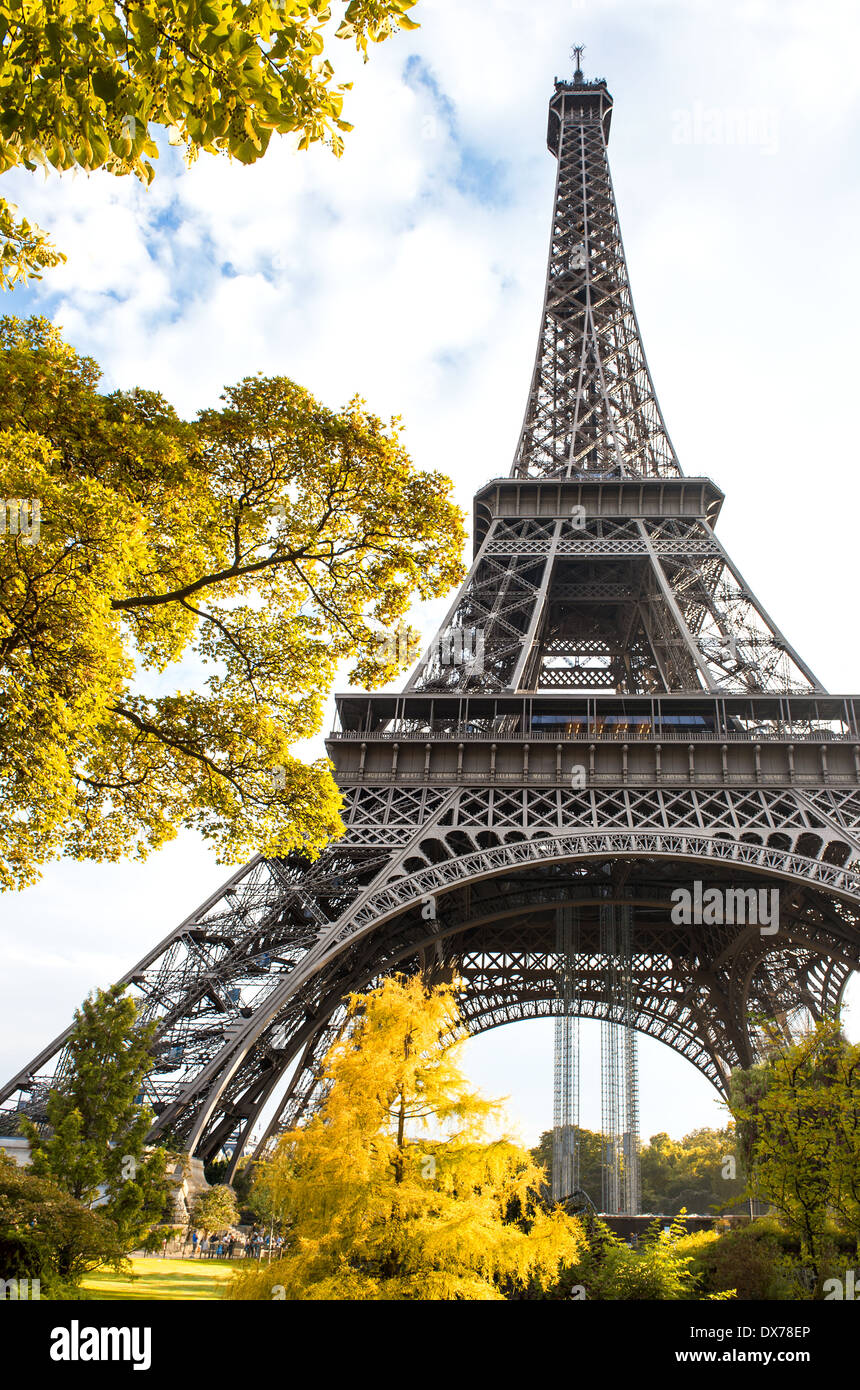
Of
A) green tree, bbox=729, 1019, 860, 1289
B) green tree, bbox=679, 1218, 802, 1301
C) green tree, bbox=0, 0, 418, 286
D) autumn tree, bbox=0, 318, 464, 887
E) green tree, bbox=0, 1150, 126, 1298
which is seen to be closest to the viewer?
green tree, bbox=0, 0, 418, 286

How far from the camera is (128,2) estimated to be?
5.33 metres

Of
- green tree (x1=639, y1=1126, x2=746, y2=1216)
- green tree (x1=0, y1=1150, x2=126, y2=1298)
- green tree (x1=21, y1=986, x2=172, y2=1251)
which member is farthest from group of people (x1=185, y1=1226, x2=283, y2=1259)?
green tree (x1=639, y1=1126, x2=746, y2=1216)

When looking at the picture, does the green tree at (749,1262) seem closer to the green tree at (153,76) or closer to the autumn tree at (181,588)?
the autumn tree at (181,588)

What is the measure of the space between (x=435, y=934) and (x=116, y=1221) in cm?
→ 1457

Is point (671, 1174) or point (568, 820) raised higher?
point (568, 820)

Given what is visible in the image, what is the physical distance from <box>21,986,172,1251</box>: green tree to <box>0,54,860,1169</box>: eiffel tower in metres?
2.27

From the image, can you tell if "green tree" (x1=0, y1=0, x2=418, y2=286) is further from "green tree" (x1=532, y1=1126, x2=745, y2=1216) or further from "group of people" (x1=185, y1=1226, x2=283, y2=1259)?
"green tree" (x1=532, y1=1126, x2=745, y2=1216)

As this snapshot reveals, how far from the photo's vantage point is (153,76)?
5.42 m

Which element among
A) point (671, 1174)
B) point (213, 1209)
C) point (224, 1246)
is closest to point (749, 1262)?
point (213, 1209)

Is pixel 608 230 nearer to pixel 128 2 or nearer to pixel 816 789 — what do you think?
pixel 816 789

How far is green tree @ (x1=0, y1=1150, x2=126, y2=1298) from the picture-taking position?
12.3 meters

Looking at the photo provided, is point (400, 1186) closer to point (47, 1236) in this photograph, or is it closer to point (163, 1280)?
point (47, 1236)

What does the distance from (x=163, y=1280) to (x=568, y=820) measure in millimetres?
16416
